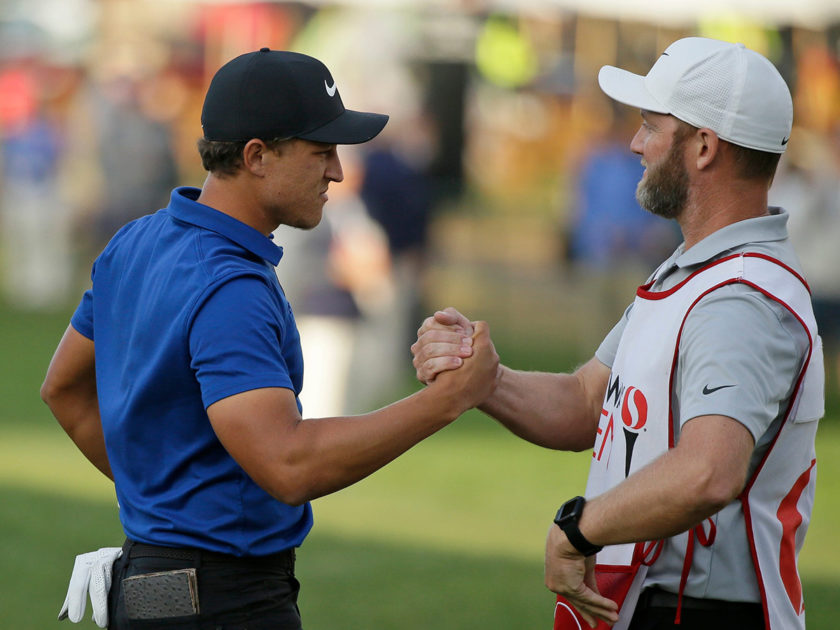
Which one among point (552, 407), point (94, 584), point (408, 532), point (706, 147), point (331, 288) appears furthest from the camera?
point (331, 288)

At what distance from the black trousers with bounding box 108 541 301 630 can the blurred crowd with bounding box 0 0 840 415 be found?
7.26m

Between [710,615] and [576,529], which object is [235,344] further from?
[710,615]

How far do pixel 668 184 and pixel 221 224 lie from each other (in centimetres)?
128

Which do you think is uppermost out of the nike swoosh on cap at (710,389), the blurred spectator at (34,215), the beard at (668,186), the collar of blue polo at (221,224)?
the beard at (668,186)

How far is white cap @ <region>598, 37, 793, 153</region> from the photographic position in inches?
123

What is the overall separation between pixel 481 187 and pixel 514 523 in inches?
471

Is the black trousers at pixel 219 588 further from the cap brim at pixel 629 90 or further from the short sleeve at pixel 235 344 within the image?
the cap brim at pixel 629 90

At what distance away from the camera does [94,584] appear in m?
3.31

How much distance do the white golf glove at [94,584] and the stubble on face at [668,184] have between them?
1.88m

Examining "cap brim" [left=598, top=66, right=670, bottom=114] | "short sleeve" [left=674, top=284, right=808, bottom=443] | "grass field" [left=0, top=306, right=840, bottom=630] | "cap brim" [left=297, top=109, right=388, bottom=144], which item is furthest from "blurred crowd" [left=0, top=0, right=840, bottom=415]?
"short sleeve" [left=674, top=284, right=808, bottom=443]

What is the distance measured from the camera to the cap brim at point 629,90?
3238 mm

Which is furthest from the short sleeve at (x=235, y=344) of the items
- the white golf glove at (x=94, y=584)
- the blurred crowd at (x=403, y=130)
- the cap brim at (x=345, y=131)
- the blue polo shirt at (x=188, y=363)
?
the blurred crowd at (x=403, y=130)

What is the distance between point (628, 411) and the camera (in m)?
3.17

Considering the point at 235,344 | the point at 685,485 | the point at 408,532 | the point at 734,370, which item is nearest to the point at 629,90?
the point at 734,370
